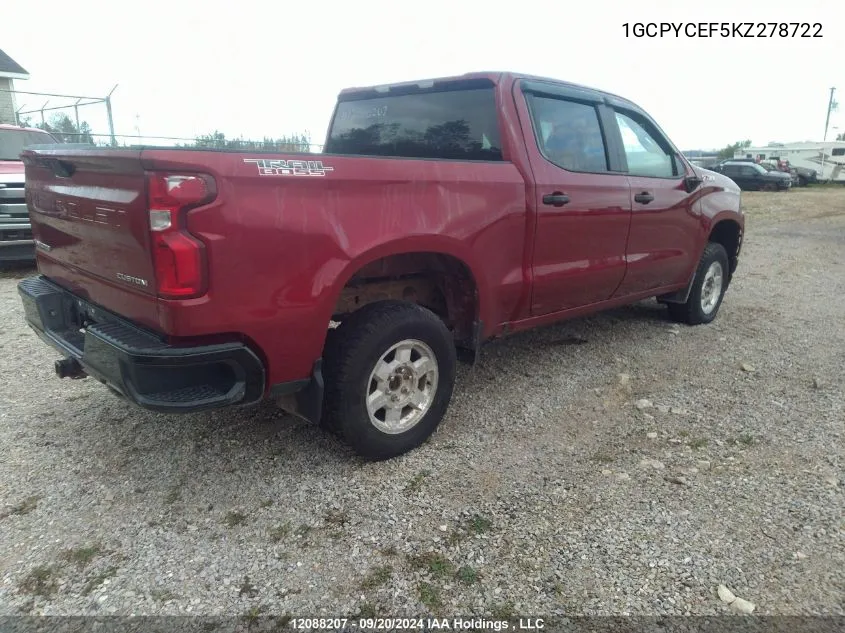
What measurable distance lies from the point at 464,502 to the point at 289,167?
5.45 ft

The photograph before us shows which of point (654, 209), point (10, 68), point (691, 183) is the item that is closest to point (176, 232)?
point (654, 209)

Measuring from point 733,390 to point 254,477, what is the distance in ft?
10.3

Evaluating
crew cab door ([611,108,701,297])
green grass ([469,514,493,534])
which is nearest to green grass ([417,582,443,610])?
green grass ([469,514,493,534])

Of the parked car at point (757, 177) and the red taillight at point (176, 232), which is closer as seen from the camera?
the red taillight at point (176, 232)

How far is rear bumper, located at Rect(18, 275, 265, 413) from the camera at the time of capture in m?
2.39

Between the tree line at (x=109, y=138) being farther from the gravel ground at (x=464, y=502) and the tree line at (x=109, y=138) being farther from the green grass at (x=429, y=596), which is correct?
the green grass at (x=429, y=596)

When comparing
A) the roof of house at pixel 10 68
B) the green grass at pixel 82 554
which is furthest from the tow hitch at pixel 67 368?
the roof of house at pixel 10 68

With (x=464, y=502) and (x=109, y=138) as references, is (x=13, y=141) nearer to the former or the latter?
(x=109, y=138)

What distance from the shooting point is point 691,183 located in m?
4.98

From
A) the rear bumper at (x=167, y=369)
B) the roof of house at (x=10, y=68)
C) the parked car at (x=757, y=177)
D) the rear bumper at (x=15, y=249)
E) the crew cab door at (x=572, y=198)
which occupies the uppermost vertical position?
the roof of house at (x=10, y=68)

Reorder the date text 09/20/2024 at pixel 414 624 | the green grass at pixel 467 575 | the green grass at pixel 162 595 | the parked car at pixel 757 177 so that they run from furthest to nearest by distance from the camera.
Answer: the parked car at pixel 757 177 → the green grass at pixel 467 575 → the green grass at pixel 162 595 → the date text 09/20/2024 at pixel 414 624

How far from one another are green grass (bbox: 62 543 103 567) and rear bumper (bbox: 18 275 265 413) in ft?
2.06

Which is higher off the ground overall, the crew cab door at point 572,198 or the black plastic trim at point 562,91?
the black plastic trim at point 562,91

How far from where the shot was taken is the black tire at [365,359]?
2885 millimetres
